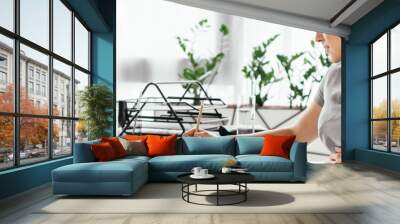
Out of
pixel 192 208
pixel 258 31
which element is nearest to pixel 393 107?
pixel 258 31

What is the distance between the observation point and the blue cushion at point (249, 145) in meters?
6.05

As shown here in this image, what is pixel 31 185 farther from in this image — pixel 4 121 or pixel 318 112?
pixel 318 112

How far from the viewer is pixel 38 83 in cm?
542

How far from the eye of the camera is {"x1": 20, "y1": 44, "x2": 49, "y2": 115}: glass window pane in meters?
4.93

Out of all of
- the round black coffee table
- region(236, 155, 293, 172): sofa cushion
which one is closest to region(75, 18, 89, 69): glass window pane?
region(236, 155, 293, 172): sofa cushion

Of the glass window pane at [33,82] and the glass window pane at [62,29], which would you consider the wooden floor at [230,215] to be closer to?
the glass window pane at [33,82]

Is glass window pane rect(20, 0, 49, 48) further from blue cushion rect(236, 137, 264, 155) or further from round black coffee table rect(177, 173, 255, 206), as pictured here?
blue cushion rect(236, 137, 264, 155)

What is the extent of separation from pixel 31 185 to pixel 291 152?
3377mm

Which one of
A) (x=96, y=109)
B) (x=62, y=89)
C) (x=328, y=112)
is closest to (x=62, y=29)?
(x=62, y=89)

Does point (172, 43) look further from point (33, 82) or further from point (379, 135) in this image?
point (33, 82)

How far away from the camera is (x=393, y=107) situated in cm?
742

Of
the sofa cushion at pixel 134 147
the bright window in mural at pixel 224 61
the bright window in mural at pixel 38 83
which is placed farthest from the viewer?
the bright window in mural at pixel 224 61

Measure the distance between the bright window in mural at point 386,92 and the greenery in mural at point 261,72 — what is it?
9.06ft

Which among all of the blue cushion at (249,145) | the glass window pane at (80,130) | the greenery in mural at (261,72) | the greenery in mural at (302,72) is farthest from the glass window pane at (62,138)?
the greenery in mural at (302,72)
